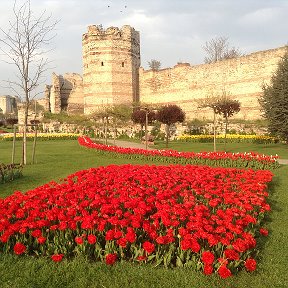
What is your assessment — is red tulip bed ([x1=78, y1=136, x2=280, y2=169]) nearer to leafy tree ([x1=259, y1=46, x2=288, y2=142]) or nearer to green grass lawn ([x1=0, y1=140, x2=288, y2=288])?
leafy tree ([x1=259, y1=46, x2=288, y2=142])

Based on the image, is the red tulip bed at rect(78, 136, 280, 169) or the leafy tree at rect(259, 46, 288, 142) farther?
the leafy tree at rect(259, 46, 288, 142)

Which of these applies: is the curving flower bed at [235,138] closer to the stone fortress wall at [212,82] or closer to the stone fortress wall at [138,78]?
the stone fortress wall at [212,82]

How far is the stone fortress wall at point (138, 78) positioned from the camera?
1239 inches

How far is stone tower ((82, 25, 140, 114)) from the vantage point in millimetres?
36750

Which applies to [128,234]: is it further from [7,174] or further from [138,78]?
[138,78]

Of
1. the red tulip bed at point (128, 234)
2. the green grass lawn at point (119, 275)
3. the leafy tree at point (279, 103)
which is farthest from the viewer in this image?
the leafy tree at point (279, 103)

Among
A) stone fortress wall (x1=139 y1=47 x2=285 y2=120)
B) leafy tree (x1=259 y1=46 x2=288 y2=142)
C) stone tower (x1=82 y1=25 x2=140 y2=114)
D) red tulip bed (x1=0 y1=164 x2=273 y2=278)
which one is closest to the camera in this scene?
red tulip bed (x1=0 y1=164 x2=273 y2=278)

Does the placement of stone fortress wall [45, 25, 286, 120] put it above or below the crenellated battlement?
below

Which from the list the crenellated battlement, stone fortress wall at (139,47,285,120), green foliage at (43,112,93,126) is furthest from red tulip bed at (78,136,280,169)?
the crenellated battlement

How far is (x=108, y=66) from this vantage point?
36.7 meters

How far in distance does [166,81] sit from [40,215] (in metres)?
34.8

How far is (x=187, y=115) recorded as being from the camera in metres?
35.1

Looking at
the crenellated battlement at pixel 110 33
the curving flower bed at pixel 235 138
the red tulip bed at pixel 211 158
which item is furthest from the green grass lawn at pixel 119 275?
the crenellated battlement at pixel 110 33

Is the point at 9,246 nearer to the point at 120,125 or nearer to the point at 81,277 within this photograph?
the point at 81,277
